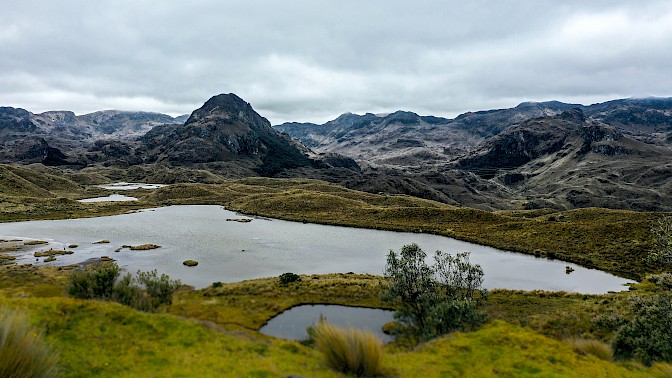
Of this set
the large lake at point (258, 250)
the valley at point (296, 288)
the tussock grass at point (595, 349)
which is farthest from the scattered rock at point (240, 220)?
the tussock grass at point (595, 349)

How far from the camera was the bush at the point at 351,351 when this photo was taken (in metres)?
22.9

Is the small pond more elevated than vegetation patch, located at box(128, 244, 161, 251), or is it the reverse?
vegetation patch, located at box(128, 244, 161, 251)

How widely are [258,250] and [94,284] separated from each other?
192ft

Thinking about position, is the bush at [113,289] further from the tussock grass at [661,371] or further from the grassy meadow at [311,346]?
the tussock grass at [661,371]

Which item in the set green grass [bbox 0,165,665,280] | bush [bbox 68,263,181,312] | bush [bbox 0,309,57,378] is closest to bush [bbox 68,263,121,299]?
bush [bbox 68,263,181,312]

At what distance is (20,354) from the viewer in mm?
16609

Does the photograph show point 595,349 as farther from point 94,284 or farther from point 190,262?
point 190,262

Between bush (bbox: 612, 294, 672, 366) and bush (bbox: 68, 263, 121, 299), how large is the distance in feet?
176

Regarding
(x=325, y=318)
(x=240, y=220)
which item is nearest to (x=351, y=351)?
(x=325, y=318)

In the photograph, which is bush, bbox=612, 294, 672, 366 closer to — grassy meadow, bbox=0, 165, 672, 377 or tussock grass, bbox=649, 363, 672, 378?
grassy meadow, bbox=0, 165, 672, 377

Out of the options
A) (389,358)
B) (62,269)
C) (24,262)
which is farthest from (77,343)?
(24,262)

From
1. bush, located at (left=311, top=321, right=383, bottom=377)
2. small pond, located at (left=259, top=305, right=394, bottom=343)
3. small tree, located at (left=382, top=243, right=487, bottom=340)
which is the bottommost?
small pond, located at (left=259, top=305, right=394, bottom=343)

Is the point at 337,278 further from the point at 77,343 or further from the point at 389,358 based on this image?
the point at 77,343

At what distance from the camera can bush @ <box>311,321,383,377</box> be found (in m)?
22.9
